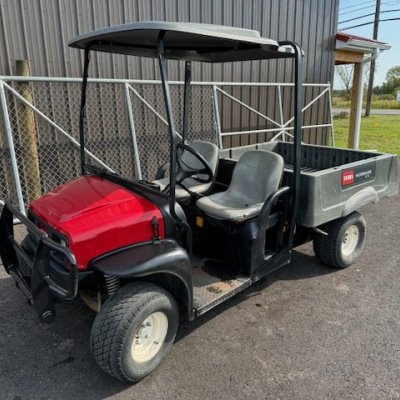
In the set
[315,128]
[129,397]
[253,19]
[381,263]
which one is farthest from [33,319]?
[315,128]

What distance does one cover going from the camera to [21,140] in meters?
4.95

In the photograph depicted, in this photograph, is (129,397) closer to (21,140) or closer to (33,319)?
(33,319)

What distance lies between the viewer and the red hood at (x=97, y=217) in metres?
2.24

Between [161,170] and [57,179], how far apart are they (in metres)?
2.06

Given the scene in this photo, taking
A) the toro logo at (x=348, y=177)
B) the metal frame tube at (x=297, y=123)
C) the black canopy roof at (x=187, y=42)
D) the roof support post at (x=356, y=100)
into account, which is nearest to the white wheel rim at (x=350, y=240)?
the toro logo at (x=348, y=177)

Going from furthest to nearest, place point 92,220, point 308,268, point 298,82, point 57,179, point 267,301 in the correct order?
point 57,179
point 308,268
point 267,301
point 298,82
point 92,220

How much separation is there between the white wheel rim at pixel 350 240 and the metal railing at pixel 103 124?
3.06 m

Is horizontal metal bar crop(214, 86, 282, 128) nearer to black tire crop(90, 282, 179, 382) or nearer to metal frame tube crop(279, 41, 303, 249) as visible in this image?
metal frame tube crop(279, 41, 303, 249)

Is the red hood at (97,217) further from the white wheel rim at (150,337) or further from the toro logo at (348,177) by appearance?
the toro logo at (348,177)

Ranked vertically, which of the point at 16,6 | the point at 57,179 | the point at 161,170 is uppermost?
the point at 16,6

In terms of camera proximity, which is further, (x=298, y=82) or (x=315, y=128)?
(x=315, y=128)

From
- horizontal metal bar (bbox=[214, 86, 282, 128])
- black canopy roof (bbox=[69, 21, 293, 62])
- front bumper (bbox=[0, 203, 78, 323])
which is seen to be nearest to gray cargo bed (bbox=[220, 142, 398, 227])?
black canopy roof (bbox=[69, 21, 293, 62])

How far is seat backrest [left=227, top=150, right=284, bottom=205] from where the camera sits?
123 inches

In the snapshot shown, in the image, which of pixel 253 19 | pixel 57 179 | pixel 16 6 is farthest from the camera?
pixel 253 19
